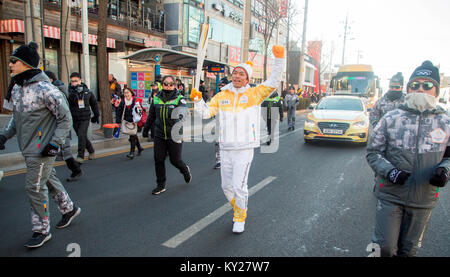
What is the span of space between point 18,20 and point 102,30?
15.4 ft

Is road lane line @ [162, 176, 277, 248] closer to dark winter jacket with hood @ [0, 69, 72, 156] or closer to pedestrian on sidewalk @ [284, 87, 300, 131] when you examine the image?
dark winter jacket with hood @ [0, 69, 72, 156]

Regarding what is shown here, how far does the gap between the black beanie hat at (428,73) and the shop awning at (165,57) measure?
1204 cm

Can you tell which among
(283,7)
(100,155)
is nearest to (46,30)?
(100,155)

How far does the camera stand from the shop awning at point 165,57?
534 inches

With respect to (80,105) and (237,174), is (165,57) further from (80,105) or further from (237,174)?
(237,174)

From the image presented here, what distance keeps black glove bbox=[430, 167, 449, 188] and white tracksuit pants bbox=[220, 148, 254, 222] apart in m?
1.93

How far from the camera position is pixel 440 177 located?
2266 mm

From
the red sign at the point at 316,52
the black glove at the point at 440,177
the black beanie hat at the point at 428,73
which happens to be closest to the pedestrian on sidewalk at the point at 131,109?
the black beanie hat at the point at 428,73

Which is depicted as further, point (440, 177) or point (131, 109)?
point (131, 109)

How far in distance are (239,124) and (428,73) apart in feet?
6.26

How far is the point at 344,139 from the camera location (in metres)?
9.66

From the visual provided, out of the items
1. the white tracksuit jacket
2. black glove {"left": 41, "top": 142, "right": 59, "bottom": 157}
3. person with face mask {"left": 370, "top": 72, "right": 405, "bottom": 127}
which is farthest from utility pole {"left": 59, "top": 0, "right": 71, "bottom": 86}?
person with face mask {"left": 370, "top": 72, "right": 405, "bottom": 127}

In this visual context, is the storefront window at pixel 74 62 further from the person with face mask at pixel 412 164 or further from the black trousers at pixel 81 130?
the person with face mask at pixel 412 164
